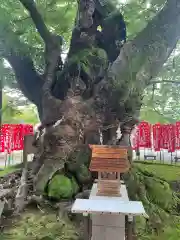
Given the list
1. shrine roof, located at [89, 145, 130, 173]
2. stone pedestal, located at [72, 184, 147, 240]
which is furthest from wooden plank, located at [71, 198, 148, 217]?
shrine roof, located at [89, 145, 130, 173]

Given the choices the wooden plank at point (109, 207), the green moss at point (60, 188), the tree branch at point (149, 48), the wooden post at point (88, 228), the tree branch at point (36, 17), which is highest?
the tree branch at point (36, 17)

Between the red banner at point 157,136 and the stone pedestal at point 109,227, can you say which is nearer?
the stone pedestal at point 109,227

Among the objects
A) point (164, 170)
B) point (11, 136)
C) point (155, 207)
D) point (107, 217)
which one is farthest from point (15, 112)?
point (107, 217)

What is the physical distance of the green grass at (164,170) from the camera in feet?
22.8

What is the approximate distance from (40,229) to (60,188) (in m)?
0.72

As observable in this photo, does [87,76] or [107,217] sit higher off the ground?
[87,76]

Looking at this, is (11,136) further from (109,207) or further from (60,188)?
(109,207)

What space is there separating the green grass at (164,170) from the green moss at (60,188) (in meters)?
3.08

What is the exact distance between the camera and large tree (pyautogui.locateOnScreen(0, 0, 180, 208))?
4.57m

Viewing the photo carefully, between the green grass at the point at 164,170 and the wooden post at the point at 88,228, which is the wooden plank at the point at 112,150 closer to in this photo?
the wooden post at the point at 88,228

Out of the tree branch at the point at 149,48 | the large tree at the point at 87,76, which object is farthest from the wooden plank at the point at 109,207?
the tree branch at the point at 149,48

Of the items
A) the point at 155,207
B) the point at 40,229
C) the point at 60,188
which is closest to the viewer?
the point at 40,229

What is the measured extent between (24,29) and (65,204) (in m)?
4.02

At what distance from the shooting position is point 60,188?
4273 millimetres
